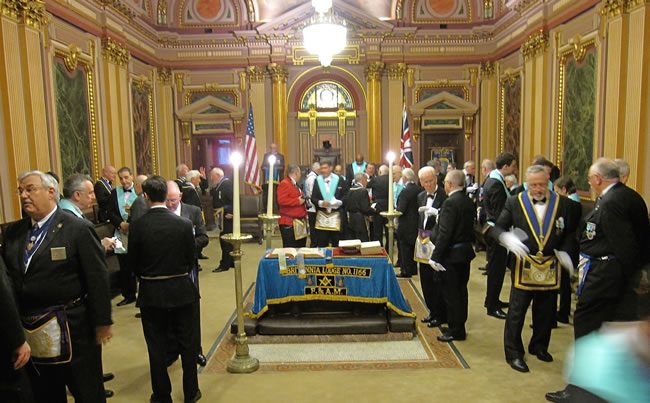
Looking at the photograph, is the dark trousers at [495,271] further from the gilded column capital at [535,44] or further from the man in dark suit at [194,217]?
the gilded column capital at [535,44]

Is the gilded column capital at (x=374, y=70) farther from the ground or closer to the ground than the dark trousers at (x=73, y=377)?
farther from the ground

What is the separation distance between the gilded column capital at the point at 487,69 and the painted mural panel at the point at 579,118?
14.5ft

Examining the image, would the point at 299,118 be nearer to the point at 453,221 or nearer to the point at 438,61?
the point at 438,61

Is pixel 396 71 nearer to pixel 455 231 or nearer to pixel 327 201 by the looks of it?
pixel 327 201

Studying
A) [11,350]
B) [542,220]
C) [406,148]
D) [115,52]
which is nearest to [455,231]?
[542,220]

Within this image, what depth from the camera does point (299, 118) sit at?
45.0 ft

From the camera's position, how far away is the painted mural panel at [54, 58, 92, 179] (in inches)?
301

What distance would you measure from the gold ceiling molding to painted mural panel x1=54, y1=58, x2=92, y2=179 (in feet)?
2.63

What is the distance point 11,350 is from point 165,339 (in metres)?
1.20

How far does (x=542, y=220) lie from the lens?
3.75 m

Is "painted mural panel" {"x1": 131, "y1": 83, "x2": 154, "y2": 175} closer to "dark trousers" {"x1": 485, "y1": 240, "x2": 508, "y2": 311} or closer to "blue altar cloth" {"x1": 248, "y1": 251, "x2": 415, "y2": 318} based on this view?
"blue altar cloth" {"x1": 248, "y1": 251, "x2": 415, "y2": 318}

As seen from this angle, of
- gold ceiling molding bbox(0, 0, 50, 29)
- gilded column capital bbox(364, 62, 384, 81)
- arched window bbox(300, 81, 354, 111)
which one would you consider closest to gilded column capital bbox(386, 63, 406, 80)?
gilded column capital bbox(364, 62, 384, 81)

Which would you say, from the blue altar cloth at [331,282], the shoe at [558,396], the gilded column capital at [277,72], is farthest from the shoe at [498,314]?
the gilded column capital at [277,72]

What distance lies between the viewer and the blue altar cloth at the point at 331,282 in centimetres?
Result: 480
